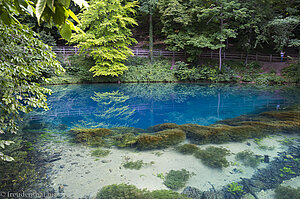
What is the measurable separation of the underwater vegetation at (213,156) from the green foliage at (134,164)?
1251 mm

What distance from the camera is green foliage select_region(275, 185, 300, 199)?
2825 millimetres

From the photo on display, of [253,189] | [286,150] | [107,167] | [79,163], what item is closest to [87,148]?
[79,163]

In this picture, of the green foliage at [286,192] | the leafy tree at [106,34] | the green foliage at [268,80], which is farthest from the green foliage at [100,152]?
the green foliage at [268,80]

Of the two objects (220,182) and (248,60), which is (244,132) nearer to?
(220,182)

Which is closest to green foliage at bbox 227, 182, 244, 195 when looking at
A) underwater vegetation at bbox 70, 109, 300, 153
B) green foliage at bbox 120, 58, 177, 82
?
underwater vegetation at bbox 70, 109, 300, 153

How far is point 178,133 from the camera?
522cm

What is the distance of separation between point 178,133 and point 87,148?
243cm

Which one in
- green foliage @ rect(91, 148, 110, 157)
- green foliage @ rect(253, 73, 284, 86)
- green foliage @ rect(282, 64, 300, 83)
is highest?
green foliage @ rect(282, 64, 300, 83)

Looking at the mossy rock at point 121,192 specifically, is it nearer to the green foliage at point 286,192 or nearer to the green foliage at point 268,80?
the green foliage at point 286,192

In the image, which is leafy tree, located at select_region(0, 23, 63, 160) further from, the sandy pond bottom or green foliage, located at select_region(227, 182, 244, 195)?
green foliage, located at select_region(227, 182, 244, 195)

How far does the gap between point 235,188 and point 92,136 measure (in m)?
3.82

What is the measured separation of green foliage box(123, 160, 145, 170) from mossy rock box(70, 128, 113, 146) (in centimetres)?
125

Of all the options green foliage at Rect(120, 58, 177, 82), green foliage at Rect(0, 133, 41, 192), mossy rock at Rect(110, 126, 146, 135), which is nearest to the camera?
green foliage at Rect(0, 133, 41, 192)

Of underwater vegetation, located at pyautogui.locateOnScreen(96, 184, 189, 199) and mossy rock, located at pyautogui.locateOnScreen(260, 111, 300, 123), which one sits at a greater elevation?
mossy rock, located at pyautogui.locateOnScreen(260, 111, 300, 123)
